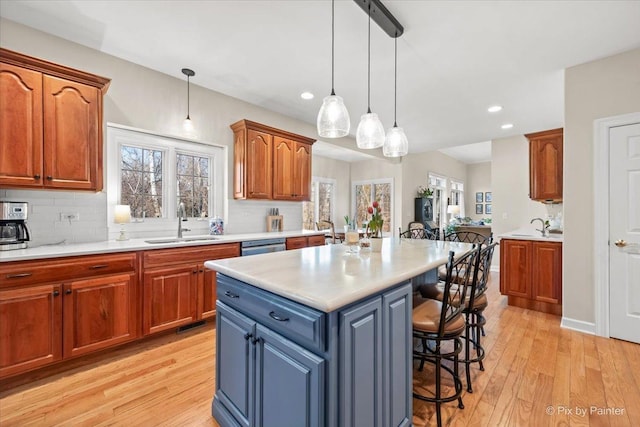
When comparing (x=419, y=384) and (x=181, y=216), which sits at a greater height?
(x=181, y=216)

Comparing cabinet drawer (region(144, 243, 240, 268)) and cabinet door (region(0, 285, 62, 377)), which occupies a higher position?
cabinet drawer (region(144, 243, 240, 268))

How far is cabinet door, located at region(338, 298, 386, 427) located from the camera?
110 cm

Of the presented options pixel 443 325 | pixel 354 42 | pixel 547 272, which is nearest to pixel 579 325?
pixel 547 272

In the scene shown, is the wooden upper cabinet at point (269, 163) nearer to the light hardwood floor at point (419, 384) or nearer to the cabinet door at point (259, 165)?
the cabinet door at point (259, 165)

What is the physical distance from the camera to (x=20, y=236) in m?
2.21

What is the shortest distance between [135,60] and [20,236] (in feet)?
6.27

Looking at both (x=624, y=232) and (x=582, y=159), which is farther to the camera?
(x=582, y=159)

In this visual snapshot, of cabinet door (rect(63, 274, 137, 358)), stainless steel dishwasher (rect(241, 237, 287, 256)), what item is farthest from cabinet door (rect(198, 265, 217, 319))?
cabinet door (rect(63, 274, 137, 358))

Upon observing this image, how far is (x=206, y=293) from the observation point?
2941mm

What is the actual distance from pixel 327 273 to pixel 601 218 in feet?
9.93

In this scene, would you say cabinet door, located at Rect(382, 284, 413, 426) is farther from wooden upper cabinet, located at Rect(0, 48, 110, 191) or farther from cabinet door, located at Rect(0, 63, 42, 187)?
cabinet door, located at Rect(0, 63, 42, 187)

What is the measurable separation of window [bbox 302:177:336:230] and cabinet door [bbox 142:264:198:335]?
4206mm

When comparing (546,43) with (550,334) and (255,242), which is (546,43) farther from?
(255,242)

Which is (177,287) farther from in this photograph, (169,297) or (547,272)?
(547,272)
